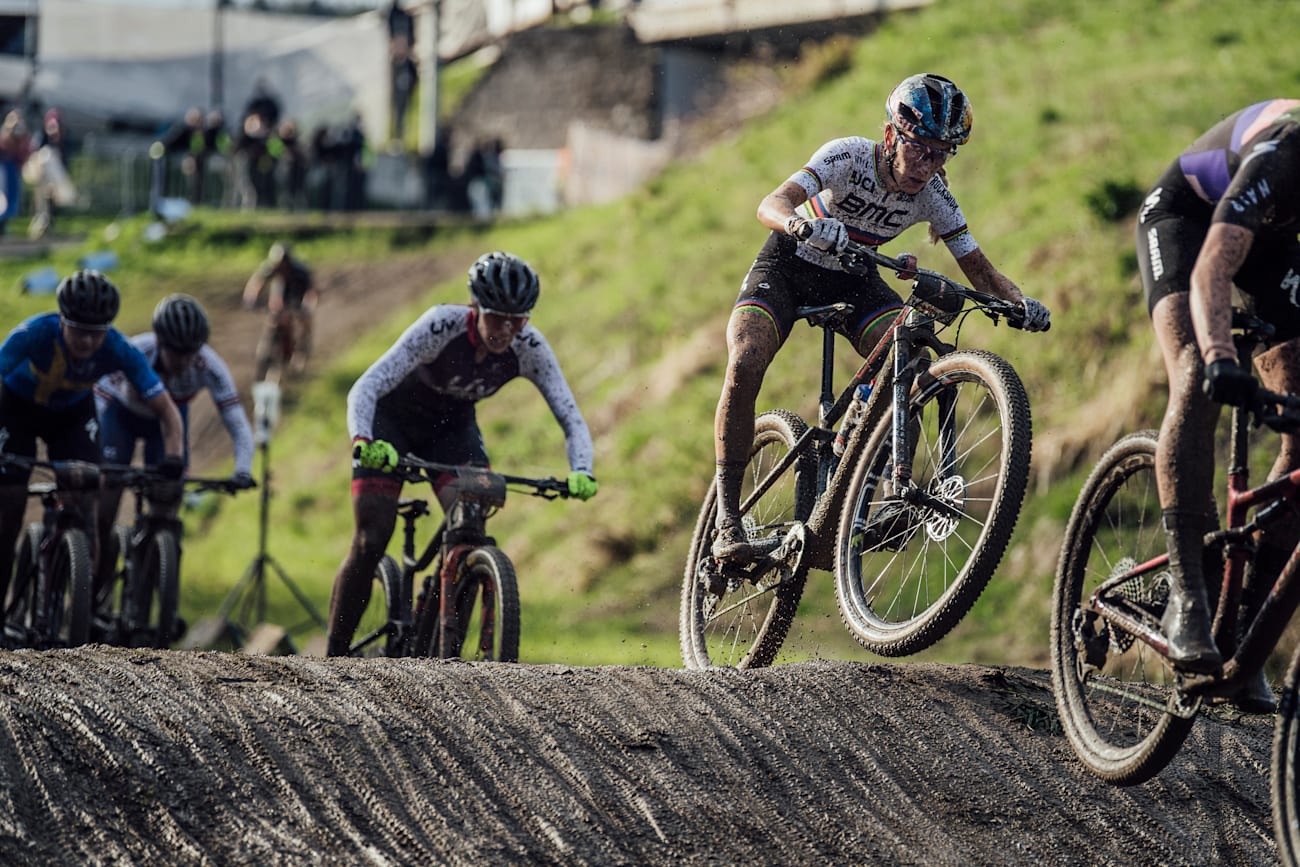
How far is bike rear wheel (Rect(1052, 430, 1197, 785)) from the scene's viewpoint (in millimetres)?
6055

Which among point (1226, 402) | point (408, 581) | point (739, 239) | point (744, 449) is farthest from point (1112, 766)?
point (739, 239)

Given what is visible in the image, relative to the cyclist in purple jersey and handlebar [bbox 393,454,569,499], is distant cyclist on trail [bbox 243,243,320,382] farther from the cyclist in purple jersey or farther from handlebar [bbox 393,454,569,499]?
the cyclist in purple jersey

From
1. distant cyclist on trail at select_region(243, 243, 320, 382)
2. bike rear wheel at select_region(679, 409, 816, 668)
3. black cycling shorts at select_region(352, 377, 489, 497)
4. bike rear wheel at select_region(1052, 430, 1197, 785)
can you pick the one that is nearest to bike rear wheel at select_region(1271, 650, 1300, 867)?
bike rear wheel at select_region(1052, 430, 1197, 785)

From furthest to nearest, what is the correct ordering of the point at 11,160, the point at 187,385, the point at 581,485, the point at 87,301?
the point at 11,160 → the point at 187,385 → the point at 87,301 → the point at 581,485

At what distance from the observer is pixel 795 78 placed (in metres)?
33.2

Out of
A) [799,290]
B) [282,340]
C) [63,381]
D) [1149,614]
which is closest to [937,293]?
[799,290]

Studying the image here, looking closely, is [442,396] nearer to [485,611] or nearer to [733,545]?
[485,611]

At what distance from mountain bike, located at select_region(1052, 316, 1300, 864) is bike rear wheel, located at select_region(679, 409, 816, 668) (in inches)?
60.2

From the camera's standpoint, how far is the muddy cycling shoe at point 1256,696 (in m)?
5.48

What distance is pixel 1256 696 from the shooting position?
549cm

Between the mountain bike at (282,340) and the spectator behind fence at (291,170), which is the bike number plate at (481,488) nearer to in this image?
the mountain bike at (282,340)

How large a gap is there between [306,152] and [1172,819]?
34.0 meters

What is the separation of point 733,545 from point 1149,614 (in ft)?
8.12

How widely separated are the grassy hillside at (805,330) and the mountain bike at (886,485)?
15.6 feet
